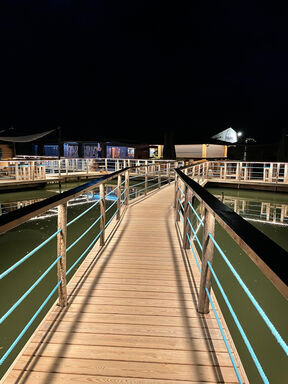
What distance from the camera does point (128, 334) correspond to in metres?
1.96

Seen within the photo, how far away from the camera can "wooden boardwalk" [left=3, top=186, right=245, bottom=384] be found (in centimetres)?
158

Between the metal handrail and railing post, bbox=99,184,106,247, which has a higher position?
the metal handrail

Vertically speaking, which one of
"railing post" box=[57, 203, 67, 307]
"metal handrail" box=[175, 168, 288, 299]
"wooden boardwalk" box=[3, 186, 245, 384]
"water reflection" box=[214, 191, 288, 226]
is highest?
"metal handrail" box=[175, 168, 288, 299]

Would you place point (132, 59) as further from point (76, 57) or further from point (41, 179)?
point (41, 179)

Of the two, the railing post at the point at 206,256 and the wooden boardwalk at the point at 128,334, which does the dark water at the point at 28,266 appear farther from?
the railing post at the point at 206,256

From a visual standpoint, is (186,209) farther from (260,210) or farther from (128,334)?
(260,210)

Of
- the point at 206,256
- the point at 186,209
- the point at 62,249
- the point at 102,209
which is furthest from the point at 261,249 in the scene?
the point at 102,209

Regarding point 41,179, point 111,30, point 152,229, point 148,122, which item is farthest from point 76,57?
point 152,229

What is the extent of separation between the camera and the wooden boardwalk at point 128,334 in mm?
1585

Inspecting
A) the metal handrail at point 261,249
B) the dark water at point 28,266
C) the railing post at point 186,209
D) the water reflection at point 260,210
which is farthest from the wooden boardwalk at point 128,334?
the water reflection at point 260,210

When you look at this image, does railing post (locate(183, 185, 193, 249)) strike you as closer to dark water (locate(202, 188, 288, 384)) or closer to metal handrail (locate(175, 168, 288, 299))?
dark water (locate(202, 188, 288, 384))

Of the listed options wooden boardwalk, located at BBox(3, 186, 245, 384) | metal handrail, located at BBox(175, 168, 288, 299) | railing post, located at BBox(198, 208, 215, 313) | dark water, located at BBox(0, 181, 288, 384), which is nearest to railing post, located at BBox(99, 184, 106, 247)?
wooden boardwalk, located at BBox(3, 186, 245, 384)

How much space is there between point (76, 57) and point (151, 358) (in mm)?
76989

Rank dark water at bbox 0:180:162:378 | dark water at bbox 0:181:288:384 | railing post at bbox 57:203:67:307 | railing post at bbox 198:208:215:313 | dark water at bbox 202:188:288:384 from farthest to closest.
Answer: dark water at bbox 0:180:162:378, dark water at bbox 0:181:288:384, dark water at bbox 202:188:288:384, railing post at bbox 57:203:67:307, railing post at bbox 198:208:215:313
